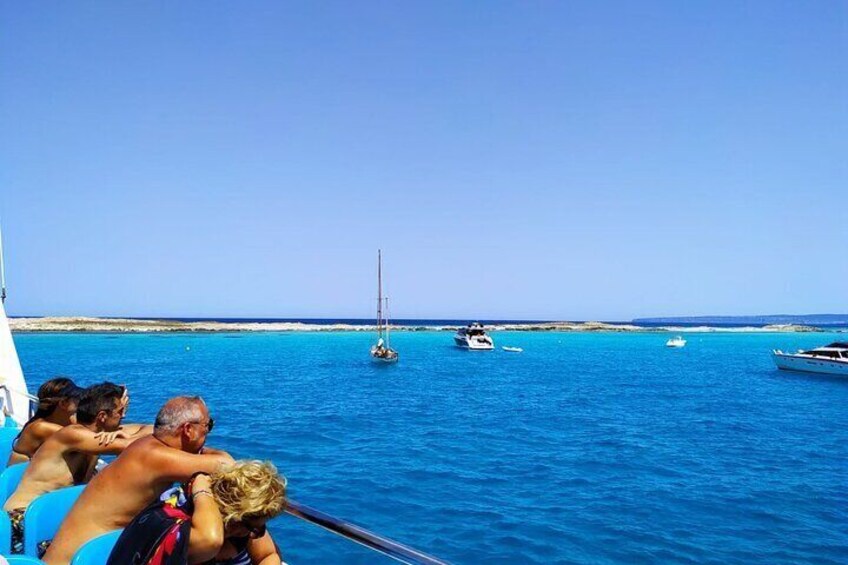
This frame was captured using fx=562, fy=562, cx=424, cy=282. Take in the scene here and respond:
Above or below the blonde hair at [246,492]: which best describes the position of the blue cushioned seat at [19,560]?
below

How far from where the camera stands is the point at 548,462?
58.0 feet

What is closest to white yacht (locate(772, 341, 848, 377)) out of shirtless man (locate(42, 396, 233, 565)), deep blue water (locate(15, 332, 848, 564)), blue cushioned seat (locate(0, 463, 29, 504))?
deep blue water (locate(15, 332, 848, 564))

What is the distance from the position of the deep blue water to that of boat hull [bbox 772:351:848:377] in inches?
258

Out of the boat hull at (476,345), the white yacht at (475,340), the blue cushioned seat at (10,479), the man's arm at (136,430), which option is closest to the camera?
the blue cushioned seat at (10,479)

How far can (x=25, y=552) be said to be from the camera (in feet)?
11.1

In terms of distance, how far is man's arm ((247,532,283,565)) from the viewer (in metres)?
2.96

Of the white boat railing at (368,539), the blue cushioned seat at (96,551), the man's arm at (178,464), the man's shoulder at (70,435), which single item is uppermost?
the man's arm at (178,464)

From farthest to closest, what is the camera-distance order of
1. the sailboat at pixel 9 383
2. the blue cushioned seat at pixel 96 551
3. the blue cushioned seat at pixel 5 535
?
the sailboat at pixel 9 383 → the blue cushioned seat at pixel 5 535 → the blue cushioned seat at pixel 96 551

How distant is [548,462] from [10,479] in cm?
1568

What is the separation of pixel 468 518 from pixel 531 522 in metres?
1.37

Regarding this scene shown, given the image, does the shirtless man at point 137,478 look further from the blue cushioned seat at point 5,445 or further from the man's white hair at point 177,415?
the blue cushioned seat at point 5,445

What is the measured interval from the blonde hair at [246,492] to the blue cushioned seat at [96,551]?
66 centimetres

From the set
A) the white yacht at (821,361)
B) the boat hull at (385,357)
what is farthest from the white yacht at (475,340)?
the white yacht at (821,361)

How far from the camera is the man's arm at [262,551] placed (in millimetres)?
2957
